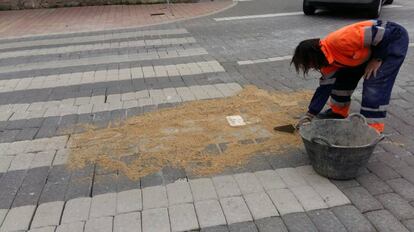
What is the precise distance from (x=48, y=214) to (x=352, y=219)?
2138 mm

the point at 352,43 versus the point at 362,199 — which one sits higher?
the point at 352,43

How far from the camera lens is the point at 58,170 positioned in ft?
12.0

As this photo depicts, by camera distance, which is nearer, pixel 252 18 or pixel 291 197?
pixel 291 197

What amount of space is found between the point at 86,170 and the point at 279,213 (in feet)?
5.61

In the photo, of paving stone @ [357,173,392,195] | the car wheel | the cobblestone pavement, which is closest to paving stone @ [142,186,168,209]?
the cobblestone pavement

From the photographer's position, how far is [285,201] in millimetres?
3064

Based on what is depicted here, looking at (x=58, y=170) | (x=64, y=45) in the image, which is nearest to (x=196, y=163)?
(x=58, y=170)

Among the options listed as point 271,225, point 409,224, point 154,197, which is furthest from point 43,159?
point 409,224

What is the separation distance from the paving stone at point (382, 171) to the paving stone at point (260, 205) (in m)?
0.97

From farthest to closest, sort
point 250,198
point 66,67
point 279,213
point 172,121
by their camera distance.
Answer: point 66,67 → point 172,121 → point 250,198 → point 279,213

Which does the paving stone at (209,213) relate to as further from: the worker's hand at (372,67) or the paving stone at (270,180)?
the worker's hand at (372,67)

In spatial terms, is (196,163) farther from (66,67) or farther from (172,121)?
(66,67)

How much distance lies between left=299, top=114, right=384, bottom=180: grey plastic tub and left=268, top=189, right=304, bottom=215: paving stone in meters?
0.37

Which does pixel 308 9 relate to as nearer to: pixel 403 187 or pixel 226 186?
pixel 403 187
